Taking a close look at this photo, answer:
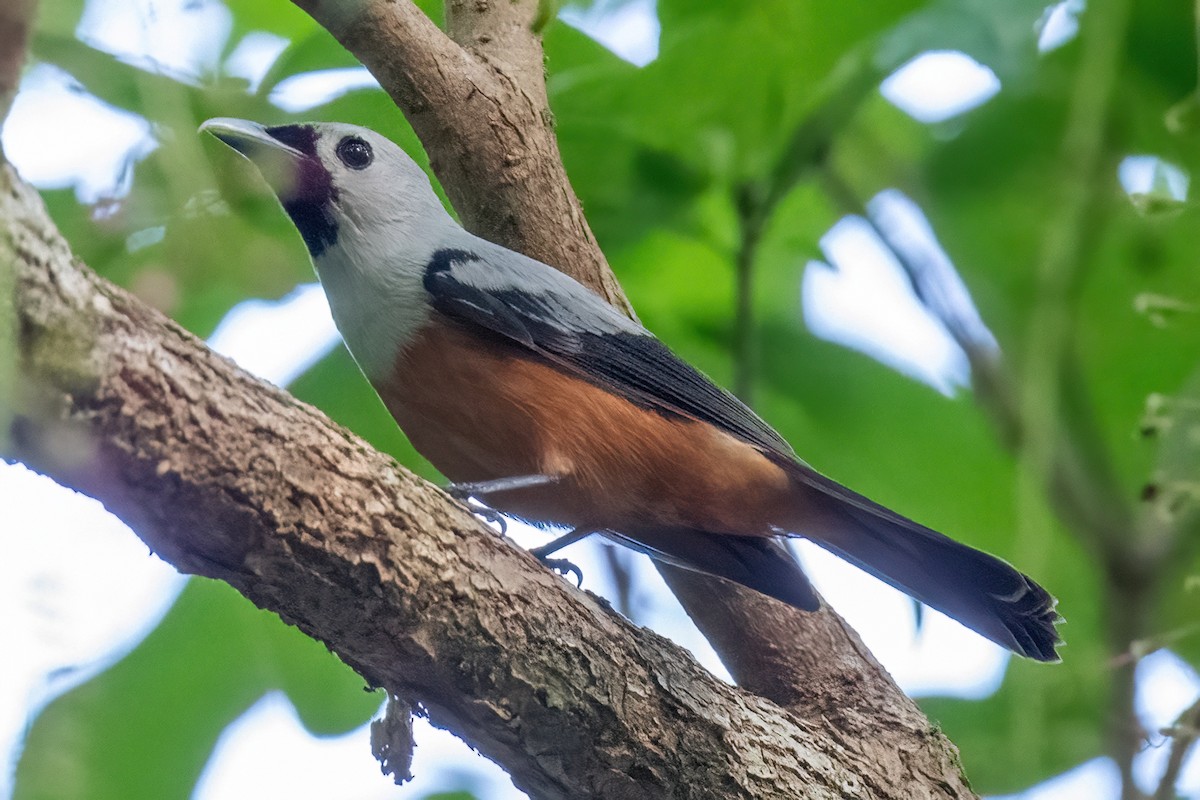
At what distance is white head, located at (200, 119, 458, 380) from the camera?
3.01 meters

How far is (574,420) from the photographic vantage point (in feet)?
9.75

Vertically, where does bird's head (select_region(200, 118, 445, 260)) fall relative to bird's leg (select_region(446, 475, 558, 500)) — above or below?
above

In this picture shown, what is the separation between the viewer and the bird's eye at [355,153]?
10.8ft

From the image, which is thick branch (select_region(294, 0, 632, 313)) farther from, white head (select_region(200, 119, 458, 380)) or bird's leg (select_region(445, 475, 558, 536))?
bird's leg (select_region(445, 475, 558, 536))

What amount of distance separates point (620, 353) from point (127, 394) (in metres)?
1.59

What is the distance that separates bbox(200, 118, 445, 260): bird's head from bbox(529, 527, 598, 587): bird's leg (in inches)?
36.7

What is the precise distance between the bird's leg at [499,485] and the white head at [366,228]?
0.35 metres

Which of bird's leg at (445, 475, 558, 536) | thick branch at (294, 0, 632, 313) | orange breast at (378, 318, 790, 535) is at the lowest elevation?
bird's leg at (445, 475, 558, 536)

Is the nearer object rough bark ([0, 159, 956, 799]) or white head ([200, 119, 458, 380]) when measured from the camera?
rough bark ([0, 159, 956, 799])

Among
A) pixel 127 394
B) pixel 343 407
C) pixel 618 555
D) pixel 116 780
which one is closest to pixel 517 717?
pixel 116 780

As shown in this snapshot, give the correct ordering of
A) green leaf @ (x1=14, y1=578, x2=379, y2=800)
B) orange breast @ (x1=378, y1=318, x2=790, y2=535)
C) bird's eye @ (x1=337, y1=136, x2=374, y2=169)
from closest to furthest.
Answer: green leaf @ (x1=14, y1=578, x2=379, y2=800), orange breast @ (x1=378, y1=318, x2=790, y2=535), bird's eye @ (x1=337, y1=136, x2=374, y2=169)

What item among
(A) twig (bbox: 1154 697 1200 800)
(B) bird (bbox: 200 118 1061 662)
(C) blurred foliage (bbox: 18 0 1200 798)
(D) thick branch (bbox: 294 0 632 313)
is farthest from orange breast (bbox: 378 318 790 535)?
(A) twig (bbox: 1154 697 1200 800)

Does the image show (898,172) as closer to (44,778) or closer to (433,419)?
(433,419)

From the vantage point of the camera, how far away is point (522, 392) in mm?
2932
